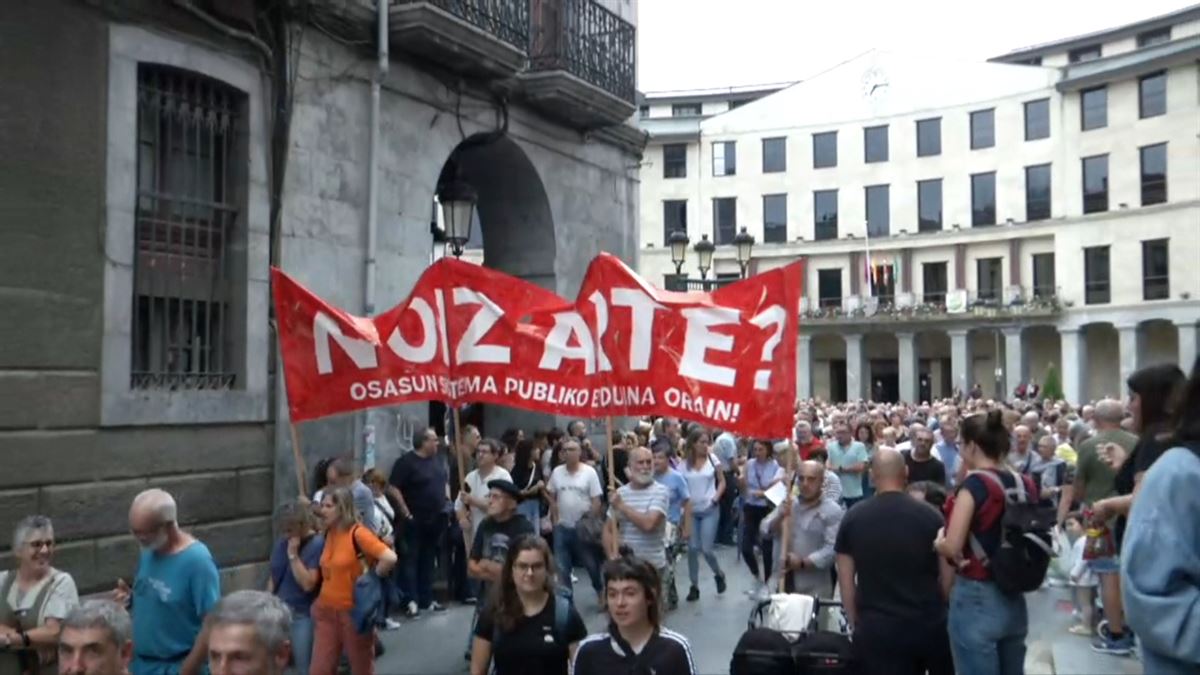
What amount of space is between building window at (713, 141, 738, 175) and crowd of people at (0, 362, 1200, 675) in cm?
4571

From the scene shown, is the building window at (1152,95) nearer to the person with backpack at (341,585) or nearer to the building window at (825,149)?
the building window at (825,149)

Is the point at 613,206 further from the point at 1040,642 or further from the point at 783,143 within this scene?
the point at 783,143

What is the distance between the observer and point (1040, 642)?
9.24 meters

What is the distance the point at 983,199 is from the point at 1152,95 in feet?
28.3

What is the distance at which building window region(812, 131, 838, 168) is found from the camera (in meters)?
54.7

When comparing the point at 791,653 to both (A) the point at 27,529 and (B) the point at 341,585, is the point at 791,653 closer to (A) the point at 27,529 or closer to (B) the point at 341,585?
(B) the point at 341,585

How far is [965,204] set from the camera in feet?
169

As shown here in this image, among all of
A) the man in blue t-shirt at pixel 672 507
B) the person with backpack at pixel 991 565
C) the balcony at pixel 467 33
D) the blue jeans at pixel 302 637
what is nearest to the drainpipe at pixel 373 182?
the balcony at pixel 467 33

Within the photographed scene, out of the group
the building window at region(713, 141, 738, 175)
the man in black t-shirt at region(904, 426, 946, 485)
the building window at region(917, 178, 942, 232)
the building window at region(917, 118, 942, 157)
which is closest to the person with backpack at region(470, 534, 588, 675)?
the man in black t-shirt at region(904, 426, 946, 485)

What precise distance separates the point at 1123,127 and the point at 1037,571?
150 ft

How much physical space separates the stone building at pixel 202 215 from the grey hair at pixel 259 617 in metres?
5.09

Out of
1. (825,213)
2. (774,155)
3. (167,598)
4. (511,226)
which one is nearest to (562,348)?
(167,598)

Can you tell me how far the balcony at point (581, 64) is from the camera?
14.0 metres

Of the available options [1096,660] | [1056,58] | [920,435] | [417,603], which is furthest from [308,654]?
[1056,58]
